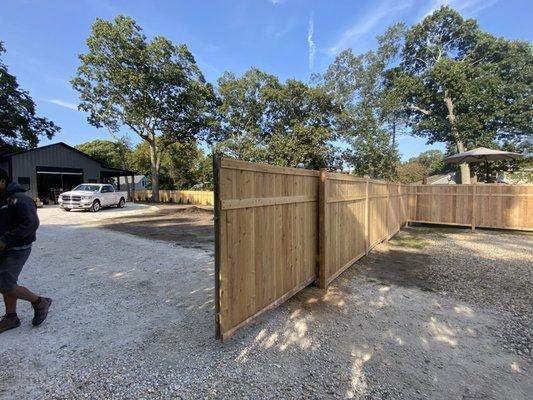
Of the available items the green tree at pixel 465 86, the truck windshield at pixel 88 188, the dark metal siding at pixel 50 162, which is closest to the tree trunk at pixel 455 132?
the green tree at pixel 465 86

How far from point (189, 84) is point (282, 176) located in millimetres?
24090

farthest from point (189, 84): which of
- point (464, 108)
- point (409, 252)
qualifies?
point (409, 252)

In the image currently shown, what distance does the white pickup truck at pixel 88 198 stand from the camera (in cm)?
1593

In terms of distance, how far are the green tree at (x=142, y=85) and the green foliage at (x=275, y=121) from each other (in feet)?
7.73

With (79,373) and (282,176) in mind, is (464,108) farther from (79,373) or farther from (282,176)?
(79,373)

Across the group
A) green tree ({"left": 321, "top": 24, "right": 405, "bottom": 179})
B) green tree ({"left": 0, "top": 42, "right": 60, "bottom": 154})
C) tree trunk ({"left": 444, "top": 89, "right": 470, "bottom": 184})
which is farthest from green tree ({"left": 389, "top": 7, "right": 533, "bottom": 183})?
green tree ({"left": 0, "top": 42, "right": 60, "bottom": 154})

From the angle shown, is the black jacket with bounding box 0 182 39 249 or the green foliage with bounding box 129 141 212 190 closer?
the black jacket with bounding box 0 182 39 249

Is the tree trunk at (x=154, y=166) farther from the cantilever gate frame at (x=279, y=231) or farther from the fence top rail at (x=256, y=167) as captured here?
the fence top rail at (x=256, y=167)

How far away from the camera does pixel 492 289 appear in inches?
175

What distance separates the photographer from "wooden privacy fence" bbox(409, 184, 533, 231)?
977 cm

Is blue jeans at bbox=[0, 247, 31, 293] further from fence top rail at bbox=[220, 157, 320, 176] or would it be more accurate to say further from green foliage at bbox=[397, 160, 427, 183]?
green foliage at bbox=[397, 160, 427, 183]

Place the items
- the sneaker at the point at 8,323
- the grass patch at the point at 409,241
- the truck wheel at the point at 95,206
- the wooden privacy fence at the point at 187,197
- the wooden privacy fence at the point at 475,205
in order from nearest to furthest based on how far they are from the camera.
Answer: the sneaker at the point at 8,323
the grass patch at the point at 409,241
the wooden privacy fence at the point at 475,205
the truck wheel at the point at 95,206
the wooden privacy fence at the point at 187,197

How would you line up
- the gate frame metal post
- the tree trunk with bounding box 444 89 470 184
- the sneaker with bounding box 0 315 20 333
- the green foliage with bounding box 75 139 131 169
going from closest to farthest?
the gate frame metal post, the sneaker with bounding box 0 315 20 333, the tree trunk with bounding box 444 89 470 184, the green foliage with bounding box 75 139 131 169

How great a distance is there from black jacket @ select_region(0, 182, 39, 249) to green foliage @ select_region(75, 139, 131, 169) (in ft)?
97.8
